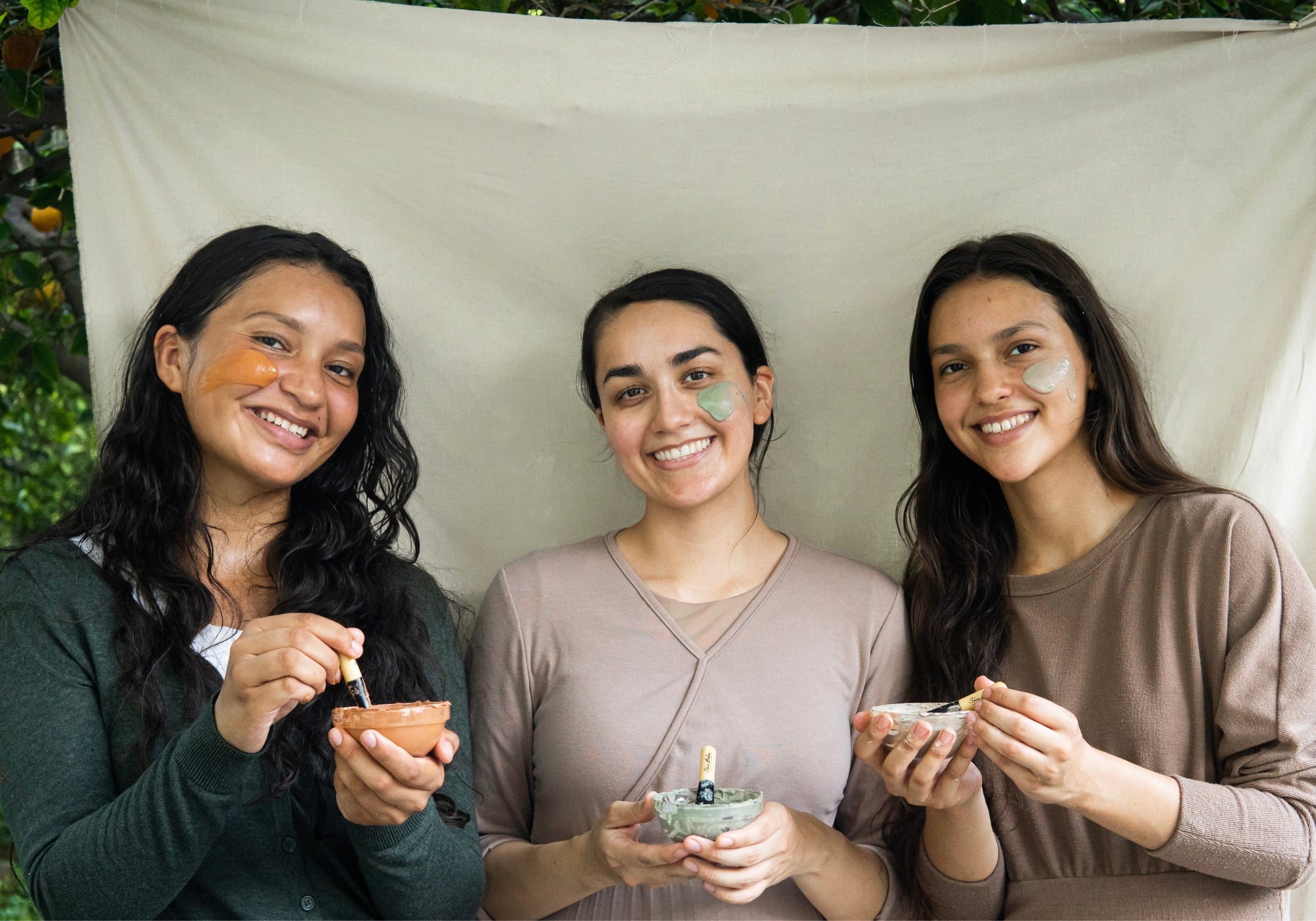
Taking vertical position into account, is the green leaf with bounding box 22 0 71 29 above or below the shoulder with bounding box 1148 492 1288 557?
above

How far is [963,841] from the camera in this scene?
2072 mm

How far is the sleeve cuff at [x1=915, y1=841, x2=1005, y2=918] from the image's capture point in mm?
2119

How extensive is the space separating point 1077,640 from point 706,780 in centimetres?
80

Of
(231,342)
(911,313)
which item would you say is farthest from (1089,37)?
(231,342)

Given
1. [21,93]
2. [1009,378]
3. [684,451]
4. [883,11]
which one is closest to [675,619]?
[684,451]

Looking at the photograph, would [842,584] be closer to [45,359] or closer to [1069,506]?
[1069,506]

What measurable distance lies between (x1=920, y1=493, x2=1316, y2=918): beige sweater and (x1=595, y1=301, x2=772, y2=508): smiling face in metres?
0.63

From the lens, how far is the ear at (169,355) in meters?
2.21

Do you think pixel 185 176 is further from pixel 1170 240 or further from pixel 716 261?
pixel 1170 240

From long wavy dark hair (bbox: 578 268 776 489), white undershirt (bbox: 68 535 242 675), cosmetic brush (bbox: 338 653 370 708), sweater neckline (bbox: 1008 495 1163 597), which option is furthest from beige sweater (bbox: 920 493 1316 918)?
white undershirt (bbox: 68 535 242 675)

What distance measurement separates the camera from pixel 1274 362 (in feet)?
8.18

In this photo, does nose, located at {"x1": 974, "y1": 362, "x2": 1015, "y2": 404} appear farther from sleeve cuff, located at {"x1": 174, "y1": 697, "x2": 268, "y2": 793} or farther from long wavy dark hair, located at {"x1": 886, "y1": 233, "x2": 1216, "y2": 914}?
sleeve cuff, located at {"x1": 174, "y1": 697, "x2": 268, "y2": 793}

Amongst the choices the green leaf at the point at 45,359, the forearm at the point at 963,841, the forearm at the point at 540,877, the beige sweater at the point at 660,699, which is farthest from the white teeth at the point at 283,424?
the forearm at the point at 963,841

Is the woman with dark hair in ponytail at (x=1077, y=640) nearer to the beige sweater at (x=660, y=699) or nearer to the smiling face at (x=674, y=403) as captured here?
the beige sweater at (x=660, y=699)
